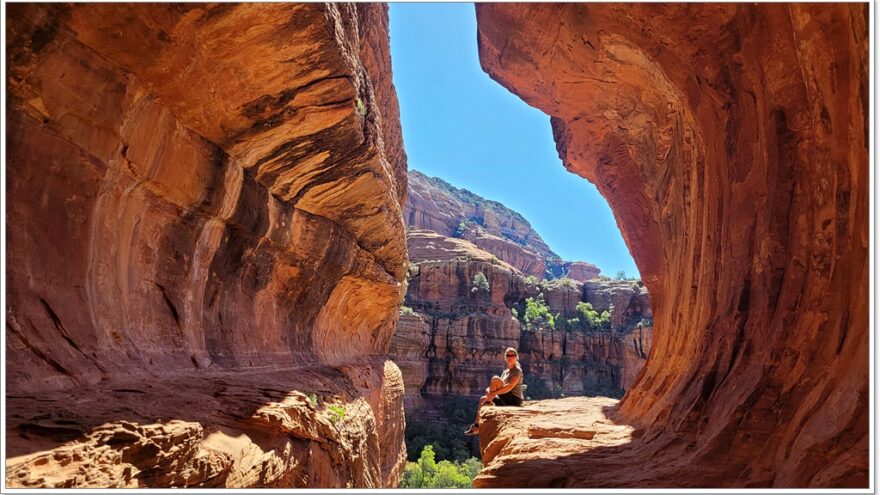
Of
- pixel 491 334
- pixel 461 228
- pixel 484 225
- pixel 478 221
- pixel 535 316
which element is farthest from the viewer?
pixel 478 221

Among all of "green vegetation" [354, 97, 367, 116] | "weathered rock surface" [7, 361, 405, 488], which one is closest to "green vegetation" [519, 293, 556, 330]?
"weathered rock surface" [7, 361, 405, 488]

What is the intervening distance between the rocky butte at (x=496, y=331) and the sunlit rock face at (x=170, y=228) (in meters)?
33.8

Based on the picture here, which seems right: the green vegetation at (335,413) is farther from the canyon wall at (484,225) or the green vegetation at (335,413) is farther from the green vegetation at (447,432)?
the canyon wall at (484,225)

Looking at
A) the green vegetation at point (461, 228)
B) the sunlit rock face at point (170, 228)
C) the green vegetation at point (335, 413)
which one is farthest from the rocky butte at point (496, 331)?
the sunlit rock face at point (170, 228)

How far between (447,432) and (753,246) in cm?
3637

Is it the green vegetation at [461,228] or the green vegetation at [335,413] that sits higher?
the green vegetation at [461,228]

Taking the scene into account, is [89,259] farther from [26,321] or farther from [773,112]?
[773,112]

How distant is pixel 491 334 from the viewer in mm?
45812

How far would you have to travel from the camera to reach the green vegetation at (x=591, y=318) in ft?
174

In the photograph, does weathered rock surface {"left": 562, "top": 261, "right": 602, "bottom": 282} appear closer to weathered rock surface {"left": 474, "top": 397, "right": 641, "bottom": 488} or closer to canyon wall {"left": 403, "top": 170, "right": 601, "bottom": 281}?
canyon wall {"left": 403, "top": 170, "right": 601, "bottom": 281}

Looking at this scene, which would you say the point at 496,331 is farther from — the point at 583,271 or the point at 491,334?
the point at 583,271

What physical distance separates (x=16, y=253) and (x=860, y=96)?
7.94m

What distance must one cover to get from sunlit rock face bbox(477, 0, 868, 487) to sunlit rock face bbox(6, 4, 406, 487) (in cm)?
327

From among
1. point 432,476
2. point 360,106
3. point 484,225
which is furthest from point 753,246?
point 484,225
